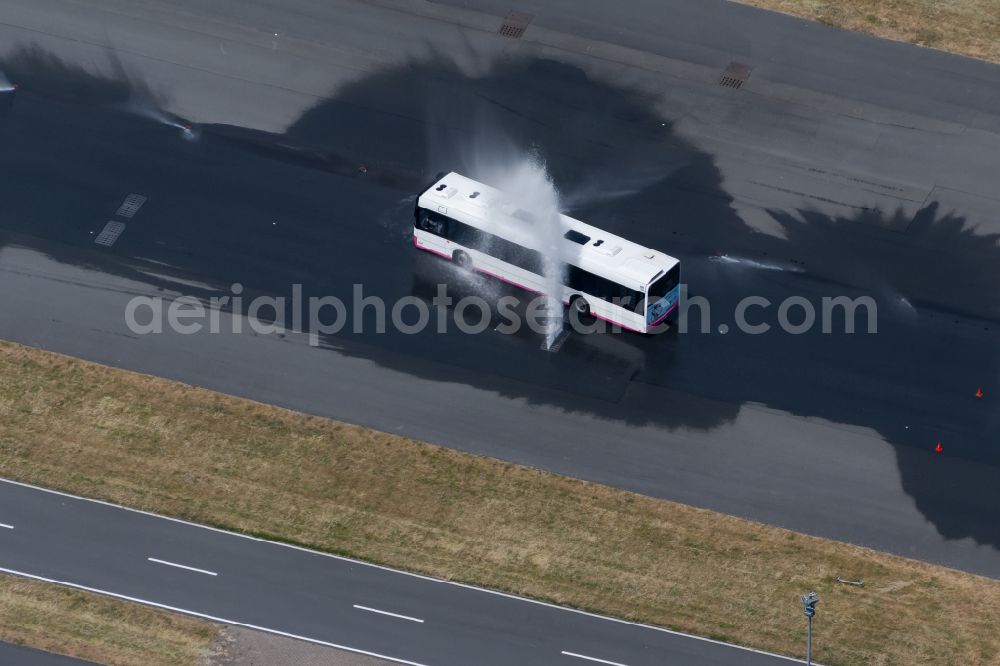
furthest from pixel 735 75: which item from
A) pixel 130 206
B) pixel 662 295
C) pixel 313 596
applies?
pixel 313 596

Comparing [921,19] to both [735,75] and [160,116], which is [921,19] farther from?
[160,116]

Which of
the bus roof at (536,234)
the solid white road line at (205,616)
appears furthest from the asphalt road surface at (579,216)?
the solid white road line at (205,616)

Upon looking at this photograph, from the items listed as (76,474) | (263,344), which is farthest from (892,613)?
(76,474)

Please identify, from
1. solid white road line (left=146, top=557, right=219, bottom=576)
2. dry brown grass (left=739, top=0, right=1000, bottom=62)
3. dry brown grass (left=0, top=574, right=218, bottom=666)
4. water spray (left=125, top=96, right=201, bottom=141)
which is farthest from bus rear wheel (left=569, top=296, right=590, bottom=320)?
dry brown grass (left=739, top=0, right=1000, bottom=62)

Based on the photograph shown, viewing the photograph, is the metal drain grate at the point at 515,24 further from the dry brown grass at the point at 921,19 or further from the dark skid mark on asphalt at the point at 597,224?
the dry brown grass at the point at 921,19

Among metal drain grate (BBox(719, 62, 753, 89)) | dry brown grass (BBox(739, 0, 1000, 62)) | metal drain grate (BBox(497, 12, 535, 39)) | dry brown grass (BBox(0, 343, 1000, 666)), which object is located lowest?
dry brown grass (BBox(0, 343, 1000, 666))

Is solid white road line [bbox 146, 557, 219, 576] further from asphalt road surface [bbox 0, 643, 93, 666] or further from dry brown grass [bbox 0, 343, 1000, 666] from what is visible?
asphalt road surface [bbox 0, 643, 93, 666]
